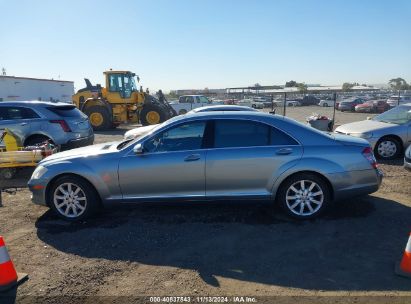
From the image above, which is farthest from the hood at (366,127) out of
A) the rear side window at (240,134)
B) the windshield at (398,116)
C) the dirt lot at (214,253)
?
the rear side window at (240,134)

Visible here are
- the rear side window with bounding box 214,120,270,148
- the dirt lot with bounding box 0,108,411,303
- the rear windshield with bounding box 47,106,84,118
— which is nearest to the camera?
the dirt lot with bounding box 0,108,411,303

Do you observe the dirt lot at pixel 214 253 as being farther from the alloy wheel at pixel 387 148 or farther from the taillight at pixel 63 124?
the taillight at pixel 63 124

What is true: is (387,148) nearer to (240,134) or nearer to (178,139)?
(240,134)

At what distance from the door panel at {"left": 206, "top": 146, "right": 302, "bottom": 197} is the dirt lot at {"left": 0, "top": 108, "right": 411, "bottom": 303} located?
20.1 inches

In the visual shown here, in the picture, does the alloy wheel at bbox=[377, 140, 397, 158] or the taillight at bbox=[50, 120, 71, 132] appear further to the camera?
the taillight at bbox=[50, 120, 71, 132]

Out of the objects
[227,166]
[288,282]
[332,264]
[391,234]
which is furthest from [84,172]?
[391,234]

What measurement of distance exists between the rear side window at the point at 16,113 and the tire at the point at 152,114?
8.86 metres

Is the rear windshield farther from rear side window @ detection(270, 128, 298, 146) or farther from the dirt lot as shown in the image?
rear side window @ detection(270, 128, 298, 146)

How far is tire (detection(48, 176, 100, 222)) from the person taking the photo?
4.79 meters

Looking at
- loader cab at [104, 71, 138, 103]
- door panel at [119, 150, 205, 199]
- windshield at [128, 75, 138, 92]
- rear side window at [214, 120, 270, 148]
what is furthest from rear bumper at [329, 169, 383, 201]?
windshield at [128, 75, 138, 92]

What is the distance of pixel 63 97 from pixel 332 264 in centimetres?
4733

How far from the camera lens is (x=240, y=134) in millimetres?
4738

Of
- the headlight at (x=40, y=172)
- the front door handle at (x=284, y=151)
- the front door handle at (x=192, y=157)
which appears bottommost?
the headlight at (x=40, y=172)

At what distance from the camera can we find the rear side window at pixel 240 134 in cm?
470
